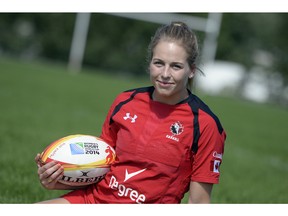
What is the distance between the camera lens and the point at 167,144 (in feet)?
10.1

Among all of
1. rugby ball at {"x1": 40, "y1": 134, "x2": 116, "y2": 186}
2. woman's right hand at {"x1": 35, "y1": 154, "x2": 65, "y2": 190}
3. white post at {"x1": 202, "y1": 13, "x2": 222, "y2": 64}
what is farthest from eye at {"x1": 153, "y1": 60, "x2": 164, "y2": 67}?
white post at {"x1": 202, "y1": 13, "x2": 222, "y2": 64}

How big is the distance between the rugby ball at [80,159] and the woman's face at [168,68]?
61cm

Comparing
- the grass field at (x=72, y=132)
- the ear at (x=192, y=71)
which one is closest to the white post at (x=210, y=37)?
the grass field at (x=72, y=132)

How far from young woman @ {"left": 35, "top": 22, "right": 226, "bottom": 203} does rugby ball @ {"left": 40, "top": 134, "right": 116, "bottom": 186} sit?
2.4 inches

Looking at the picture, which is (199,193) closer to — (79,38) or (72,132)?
(72,132)

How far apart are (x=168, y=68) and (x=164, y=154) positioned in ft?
1.82

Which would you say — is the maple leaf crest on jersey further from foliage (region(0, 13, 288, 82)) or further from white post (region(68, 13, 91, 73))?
foliage (region(0, 13, 288, 82))

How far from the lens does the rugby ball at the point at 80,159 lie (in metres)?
3.19

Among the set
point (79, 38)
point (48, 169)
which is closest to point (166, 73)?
point (48, 169)

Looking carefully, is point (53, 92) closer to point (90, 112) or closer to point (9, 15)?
point (90, 112)

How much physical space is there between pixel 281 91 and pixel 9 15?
69.7ft

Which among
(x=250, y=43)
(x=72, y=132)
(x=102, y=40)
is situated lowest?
(x=72, y=132)

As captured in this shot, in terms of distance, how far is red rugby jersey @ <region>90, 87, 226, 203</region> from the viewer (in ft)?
9.93

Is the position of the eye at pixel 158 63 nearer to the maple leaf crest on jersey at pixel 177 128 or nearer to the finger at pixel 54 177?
the maple leaf crest on jersey at pixel 177 128
